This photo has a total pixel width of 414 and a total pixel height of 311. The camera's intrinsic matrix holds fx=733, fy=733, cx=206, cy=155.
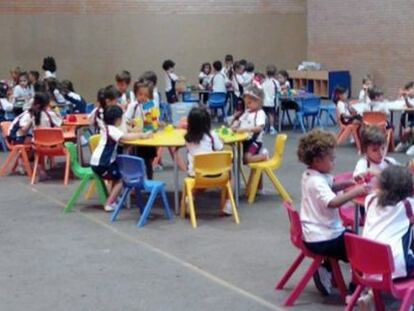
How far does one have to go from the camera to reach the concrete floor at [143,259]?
511cm

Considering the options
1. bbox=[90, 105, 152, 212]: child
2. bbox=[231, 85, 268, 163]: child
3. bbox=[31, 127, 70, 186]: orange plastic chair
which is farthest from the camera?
bbox=[31, 127, 70, 186]: orange plastic chair

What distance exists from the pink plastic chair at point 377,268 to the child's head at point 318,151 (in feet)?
2.09

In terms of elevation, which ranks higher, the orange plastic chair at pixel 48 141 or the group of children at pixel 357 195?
the group of children at pixel 357 195

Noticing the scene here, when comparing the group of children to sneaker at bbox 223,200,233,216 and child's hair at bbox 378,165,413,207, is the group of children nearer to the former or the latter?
child's hair at bbox 378,165,413,207

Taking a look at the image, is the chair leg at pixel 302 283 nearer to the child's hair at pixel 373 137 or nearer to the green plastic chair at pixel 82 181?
the child's hair at pixel 373 137

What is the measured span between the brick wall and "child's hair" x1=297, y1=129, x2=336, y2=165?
12720 mm

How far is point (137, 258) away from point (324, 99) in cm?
1326

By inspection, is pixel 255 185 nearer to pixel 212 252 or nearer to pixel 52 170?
pixel 212 252

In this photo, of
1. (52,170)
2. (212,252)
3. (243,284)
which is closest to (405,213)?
(243,284)

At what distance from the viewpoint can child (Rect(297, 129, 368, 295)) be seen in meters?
4.64

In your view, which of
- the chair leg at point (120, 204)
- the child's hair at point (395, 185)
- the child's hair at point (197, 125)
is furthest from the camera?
the chair leg at point (120, 204)

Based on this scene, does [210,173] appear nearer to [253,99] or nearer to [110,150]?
[110,150]

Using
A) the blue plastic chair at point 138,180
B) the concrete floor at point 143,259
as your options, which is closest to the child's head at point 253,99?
the concrete floor at point 143,259

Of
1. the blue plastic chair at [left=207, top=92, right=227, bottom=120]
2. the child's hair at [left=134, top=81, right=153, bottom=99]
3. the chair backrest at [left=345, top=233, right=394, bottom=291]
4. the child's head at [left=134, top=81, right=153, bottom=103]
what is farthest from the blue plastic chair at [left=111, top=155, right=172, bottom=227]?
the blue plastic chair at [left=207, top=92, right=227, bottom=120]
